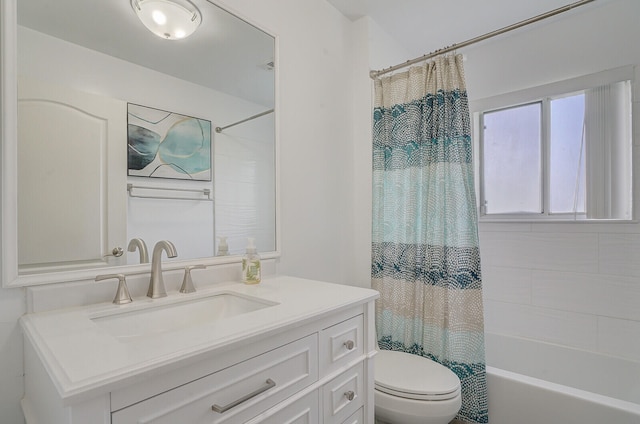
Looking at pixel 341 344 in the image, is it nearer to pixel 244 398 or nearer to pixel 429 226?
pixel 244 398

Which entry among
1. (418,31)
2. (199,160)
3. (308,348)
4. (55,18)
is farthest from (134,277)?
(418,31)

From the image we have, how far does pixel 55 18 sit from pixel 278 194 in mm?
965

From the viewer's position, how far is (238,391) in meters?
0.72

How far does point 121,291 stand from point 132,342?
219mm

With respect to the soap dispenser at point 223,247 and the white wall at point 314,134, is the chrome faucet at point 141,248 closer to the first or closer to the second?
the soap dispenser at point 223,247

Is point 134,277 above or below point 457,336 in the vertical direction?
above

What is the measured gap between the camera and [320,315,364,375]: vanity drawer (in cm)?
95

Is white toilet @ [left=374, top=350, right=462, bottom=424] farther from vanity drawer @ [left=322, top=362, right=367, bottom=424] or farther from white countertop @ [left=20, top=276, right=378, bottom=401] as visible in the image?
white countertop @ [left=20, top=276, right=378, bottom=401]

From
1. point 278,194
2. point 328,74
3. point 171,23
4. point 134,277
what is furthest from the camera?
point 328,74

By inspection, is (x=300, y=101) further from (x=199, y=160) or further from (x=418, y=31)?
(x=418, y=31)

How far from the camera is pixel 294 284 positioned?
4.18 ft

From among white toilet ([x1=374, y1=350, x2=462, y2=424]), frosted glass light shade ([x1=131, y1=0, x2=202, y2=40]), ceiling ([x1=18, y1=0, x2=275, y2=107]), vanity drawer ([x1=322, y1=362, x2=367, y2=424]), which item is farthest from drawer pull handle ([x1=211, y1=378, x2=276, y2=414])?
frosted glass light shade ([x1=131, y1=0, x2=202, y2=40])

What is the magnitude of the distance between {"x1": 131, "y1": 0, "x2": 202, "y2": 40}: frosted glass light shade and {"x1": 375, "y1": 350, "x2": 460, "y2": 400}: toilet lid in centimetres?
165

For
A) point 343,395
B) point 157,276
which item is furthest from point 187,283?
point 343,395
